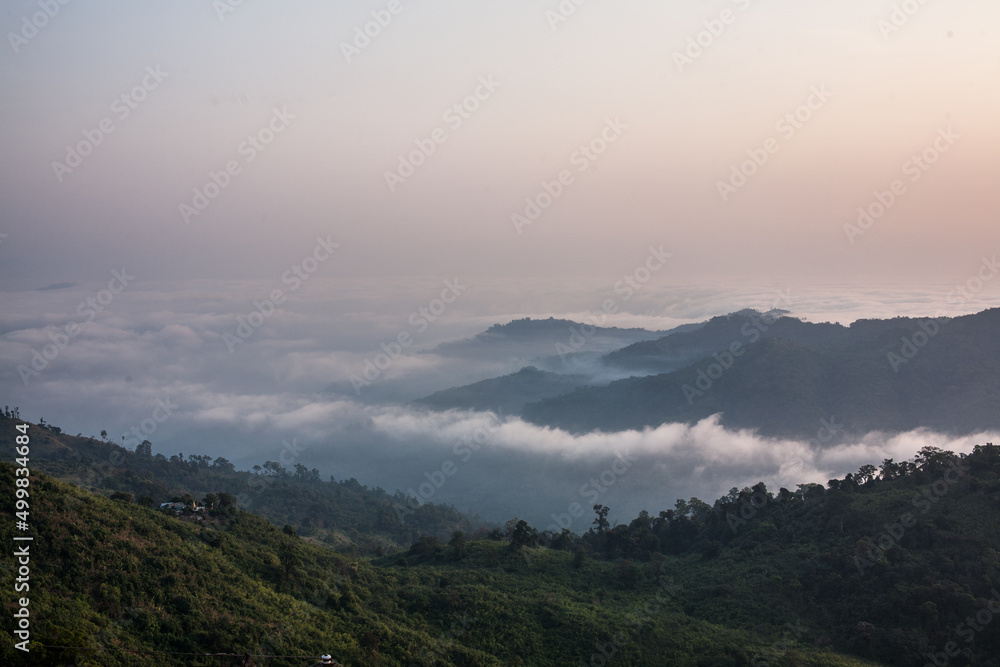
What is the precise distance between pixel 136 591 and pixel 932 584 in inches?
1848

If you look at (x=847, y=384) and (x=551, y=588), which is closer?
(x=551, y=588)

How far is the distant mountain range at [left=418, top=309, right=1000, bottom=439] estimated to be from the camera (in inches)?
5290

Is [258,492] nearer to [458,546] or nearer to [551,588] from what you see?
[458,546]

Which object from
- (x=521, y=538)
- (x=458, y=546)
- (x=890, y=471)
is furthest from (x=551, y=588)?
(x=890, y=471)

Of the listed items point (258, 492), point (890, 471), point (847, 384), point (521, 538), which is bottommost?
point (258, 492)

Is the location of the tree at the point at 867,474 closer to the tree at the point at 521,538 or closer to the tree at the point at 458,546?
the tree at the point at 521,538

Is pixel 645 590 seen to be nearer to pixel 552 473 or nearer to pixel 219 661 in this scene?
pixel 219 661

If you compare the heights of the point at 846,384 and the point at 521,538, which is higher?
the point at 846,384

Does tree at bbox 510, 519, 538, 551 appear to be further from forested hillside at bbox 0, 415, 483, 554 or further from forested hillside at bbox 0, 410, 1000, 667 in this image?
forested hillside at bbox 0, 415, 483, 554

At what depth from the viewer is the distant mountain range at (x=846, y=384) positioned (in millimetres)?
134375

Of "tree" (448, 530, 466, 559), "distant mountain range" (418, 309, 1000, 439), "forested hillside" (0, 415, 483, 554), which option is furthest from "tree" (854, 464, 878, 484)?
"distant mountain range" (418, 309, 1000, 439)

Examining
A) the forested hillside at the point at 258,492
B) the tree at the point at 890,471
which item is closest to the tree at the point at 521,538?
the forested hillside at the point at 258,492

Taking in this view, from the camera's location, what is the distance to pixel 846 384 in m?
148

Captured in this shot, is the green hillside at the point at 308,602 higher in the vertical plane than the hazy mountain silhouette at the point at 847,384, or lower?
lower
